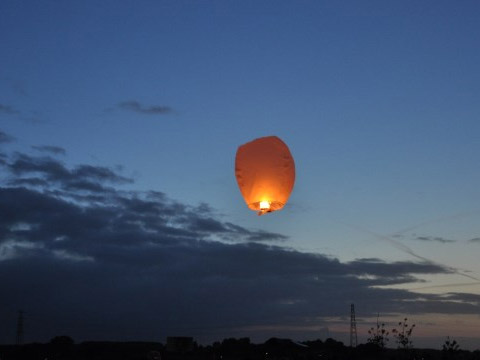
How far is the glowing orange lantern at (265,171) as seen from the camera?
7.15 m

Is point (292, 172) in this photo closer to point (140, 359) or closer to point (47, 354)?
point (140, 359)

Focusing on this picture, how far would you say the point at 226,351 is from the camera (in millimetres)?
29797

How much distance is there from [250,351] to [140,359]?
771 centimetres

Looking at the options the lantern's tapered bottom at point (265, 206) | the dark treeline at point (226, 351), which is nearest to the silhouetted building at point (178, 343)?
the lantern's tapered bottom at point (265, 206)

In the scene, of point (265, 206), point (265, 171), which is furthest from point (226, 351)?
point (265, 171)

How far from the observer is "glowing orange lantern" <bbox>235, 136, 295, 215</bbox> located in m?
7.15

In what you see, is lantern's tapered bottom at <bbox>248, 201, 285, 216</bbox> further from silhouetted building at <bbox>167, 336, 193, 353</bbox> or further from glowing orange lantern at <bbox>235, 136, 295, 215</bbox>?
silhouetted building at <bbox>167, 336, 193, 353</bbox>

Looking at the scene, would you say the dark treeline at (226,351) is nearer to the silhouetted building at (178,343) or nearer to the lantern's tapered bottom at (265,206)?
the silhouetted building at (178,343)

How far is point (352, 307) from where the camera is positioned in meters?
26.4

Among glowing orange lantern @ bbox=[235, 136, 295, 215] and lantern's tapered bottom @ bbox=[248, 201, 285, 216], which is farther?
lantern's tapered bottom @ bbox=[248, 201, 285, 216]

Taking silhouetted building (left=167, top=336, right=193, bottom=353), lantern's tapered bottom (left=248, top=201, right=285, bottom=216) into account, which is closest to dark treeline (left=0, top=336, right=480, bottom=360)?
silhouetted building (left=167, top=336, right=193, bottom=353)

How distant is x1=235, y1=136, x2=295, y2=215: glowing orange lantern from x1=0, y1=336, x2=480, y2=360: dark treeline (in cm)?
1564

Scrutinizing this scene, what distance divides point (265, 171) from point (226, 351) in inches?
947

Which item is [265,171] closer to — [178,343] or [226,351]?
[178,343]
